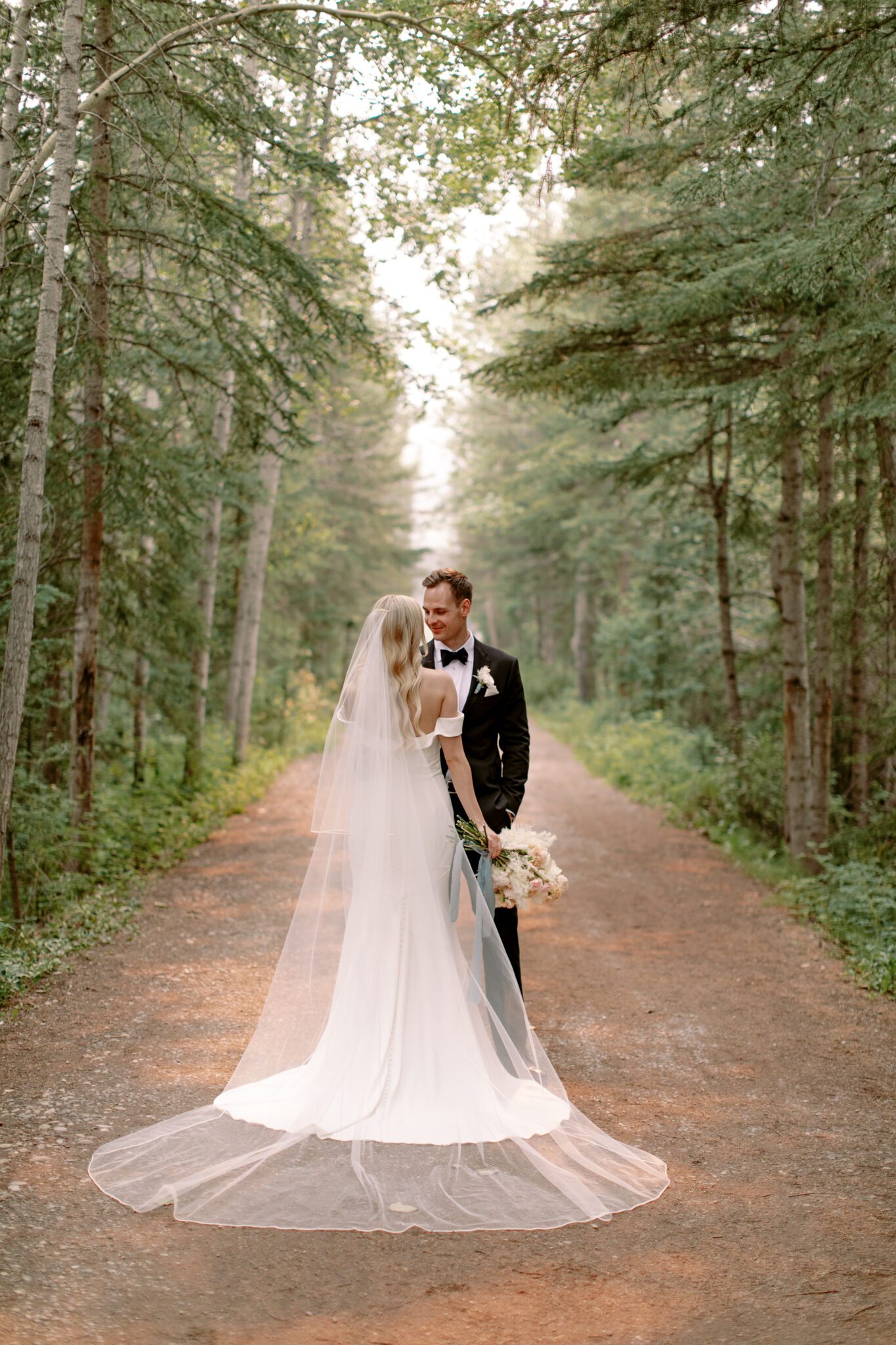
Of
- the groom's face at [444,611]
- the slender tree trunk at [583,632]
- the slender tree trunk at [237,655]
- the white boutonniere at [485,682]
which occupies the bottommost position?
the white boutonniere at [485,682]

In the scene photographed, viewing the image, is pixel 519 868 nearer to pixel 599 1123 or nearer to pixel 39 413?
pixel 599 1123

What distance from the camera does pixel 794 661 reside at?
11664 mm

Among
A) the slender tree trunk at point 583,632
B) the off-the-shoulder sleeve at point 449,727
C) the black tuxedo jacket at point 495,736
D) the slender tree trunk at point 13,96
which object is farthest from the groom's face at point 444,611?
the slender tree trunk at point 583,632

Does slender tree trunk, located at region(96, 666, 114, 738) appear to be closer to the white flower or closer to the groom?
the groom

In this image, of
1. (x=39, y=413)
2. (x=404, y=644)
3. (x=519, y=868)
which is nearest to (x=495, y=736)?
(x=519, y=868)

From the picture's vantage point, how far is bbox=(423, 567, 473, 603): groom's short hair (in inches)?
210

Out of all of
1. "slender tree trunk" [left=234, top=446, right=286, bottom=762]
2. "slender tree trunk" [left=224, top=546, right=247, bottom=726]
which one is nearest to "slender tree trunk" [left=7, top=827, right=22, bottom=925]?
"slender tree trunk" [left=234, top=446, right=286, bottom=762]

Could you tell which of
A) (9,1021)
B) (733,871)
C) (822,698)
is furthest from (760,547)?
(9,1021)

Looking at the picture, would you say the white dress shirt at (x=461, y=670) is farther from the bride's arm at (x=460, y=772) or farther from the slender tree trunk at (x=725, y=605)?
the slender tree trunk at (x=725, y=605)

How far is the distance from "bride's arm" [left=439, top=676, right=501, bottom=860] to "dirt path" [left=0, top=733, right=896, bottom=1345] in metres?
1.43

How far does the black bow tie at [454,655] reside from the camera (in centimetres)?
555

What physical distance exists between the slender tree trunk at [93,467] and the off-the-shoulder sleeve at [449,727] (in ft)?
18.8

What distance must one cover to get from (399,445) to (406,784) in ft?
105

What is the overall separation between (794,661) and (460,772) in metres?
7.45
